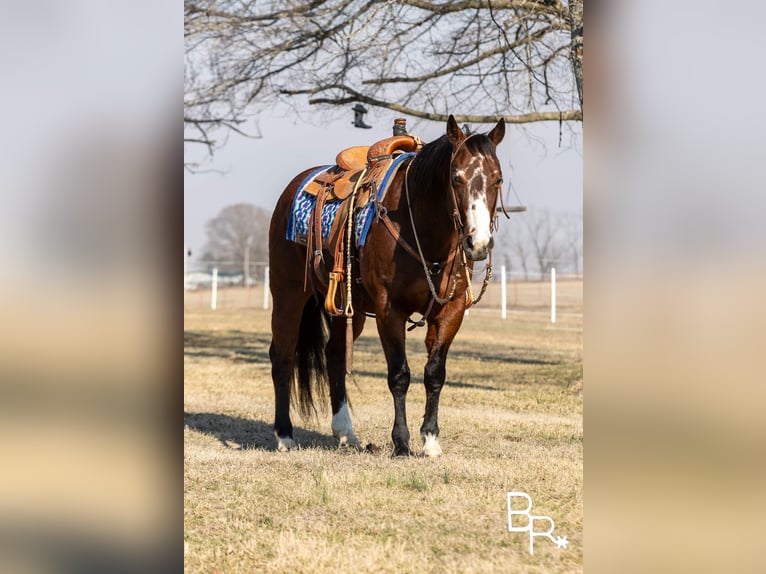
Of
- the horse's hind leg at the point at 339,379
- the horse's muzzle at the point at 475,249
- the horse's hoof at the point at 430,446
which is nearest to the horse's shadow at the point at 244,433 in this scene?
the horse's hind leg at the point at 339,379

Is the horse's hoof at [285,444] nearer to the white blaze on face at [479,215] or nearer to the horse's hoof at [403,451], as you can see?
the horse's hoof at [403,451]

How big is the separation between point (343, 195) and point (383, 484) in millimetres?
1922

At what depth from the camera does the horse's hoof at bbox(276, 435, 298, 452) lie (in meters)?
5.58

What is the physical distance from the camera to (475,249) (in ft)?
13.5

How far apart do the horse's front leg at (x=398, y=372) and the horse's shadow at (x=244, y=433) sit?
2.72ft

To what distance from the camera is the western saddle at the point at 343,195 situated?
5223 millimetres

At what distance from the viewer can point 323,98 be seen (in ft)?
27.6

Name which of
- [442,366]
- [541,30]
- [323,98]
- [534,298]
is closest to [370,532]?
[442,366]

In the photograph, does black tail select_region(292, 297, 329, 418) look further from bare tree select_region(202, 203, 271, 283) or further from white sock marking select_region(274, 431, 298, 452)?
bare tree select_region(202, 203, 271, 283)

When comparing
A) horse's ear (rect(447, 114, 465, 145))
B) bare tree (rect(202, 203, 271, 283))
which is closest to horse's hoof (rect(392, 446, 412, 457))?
A: horse's ear (rect(447, 114, 465, 145))

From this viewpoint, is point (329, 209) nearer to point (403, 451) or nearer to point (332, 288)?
point (332, 288)

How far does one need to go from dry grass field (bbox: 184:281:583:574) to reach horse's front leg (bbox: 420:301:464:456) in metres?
0.13
